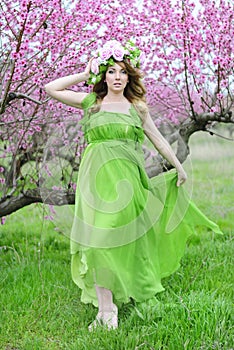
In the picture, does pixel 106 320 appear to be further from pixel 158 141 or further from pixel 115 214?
pixel 158 141

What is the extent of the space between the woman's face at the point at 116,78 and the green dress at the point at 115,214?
167 mm

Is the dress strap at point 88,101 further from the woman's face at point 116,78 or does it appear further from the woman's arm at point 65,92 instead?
the woman's face at point 116,78

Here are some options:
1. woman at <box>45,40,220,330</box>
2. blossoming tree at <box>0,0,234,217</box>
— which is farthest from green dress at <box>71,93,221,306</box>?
blossoming tree at <box>0,0,234,217</box>

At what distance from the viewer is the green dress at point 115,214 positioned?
148 inches

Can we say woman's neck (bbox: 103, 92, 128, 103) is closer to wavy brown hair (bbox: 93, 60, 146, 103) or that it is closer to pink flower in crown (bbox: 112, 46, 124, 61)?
wavy brown hair (bbox: 93, 60, 146, 103)

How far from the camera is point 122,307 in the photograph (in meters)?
4.16

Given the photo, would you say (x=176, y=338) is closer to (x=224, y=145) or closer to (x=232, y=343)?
(x=232, y=343)

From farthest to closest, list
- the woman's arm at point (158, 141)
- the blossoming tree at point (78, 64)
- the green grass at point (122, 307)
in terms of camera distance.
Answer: the blossoming tree at point (78, 64), the woman's arm at point (158, 141), the green grass at point (122, 307)

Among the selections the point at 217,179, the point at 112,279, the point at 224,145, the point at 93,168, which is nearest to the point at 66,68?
the point at 93,168

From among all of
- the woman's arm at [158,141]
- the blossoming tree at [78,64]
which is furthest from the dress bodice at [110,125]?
the blossoming tree at [78,64]

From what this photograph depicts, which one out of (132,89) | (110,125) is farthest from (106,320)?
(132,89)

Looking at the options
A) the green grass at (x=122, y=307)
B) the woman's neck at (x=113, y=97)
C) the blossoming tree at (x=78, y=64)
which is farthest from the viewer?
the blossoming tree at (x=78, y=64)

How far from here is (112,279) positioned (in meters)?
3.74

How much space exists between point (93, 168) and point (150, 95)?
2.12 m
